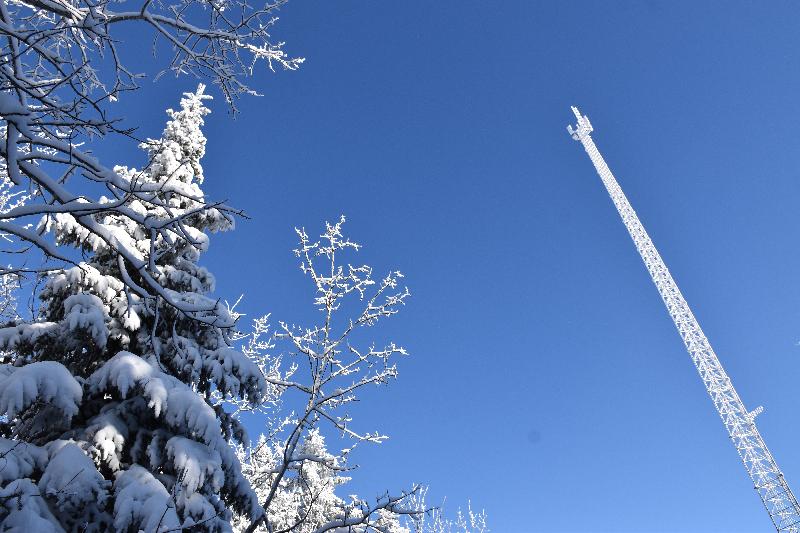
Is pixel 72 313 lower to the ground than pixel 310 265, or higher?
lower

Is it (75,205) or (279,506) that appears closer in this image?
(75,205)

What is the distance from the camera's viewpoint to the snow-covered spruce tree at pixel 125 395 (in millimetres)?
4820

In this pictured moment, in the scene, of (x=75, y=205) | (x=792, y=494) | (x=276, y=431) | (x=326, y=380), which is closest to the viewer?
(x=75, y=205)

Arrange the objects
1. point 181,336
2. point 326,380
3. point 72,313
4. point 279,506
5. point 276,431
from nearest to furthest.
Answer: point 72,313 < point 181,336 < point 326,380 < point 276,431 < point 279,506

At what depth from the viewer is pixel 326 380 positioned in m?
8.78

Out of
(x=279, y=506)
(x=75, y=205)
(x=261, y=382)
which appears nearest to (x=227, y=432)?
(x=261, y=382)

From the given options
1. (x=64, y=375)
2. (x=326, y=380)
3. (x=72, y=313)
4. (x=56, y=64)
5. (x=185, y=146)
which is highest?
(x=185, y=146)

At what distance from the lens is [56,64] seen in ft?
12.2

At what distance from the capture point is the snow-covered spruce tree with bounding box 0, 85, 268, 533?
4820 millimetres

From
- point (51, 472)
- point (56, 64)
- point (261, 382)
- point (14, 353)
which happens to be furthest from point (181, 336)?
point (56, 64)

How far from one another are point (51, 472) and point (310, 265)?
20.0 ft

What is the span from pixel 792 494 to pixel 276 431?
28496 mm

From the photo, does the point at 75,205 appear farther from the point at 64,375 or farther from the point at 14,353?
the point at 14,353

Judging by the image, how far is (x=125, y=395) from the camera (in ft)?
20.0
